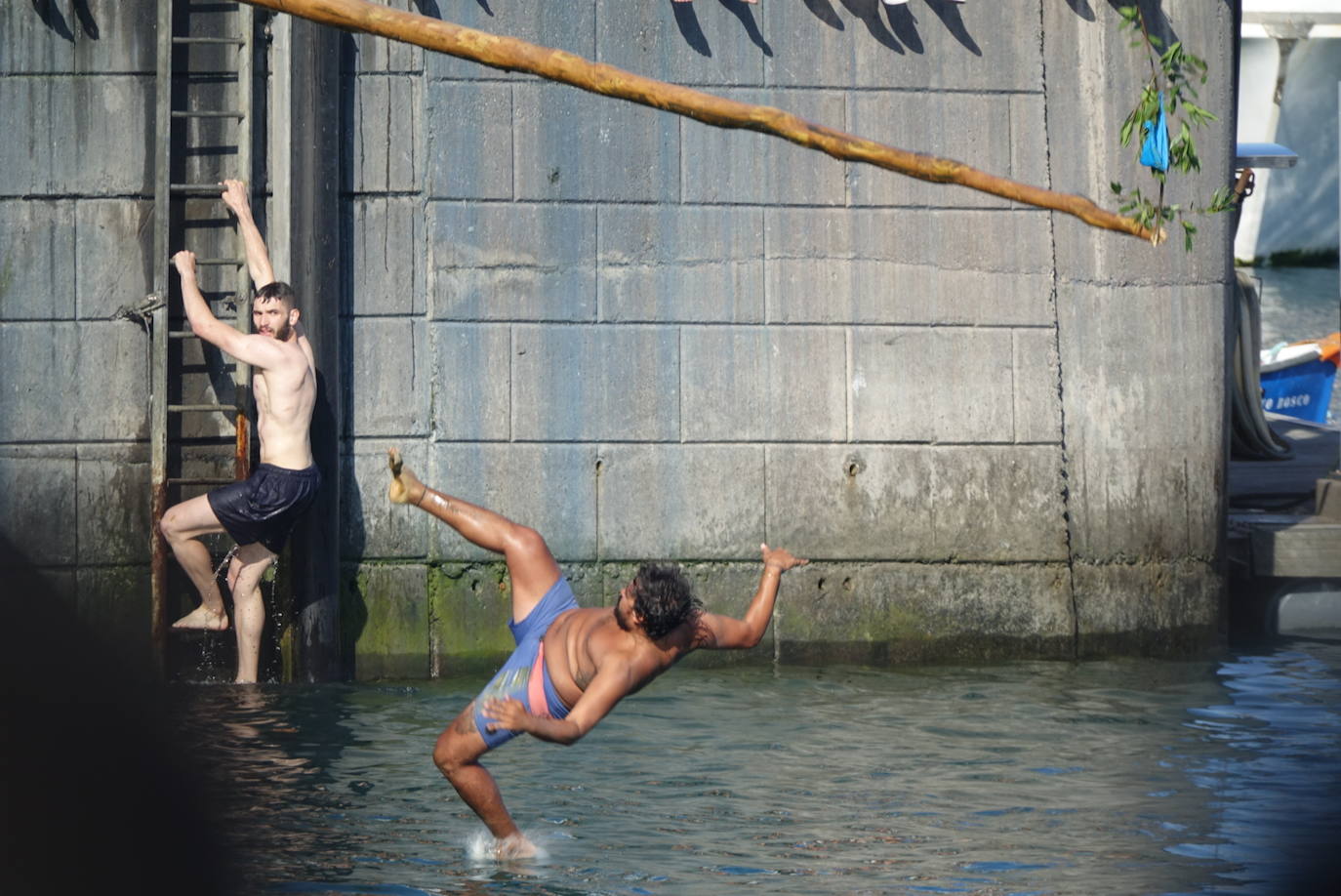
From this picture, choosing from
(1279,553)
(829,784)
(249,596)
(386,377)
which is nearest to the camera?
(829,784)

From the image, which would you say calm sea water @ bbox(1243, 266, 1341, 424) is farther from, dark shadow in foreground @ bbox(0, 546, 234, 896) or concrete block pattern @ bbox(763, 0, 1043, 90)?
dark shadow in foreground @ bbox(0, 546, 234, 896)

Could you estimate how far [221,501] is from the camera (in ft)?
29.2

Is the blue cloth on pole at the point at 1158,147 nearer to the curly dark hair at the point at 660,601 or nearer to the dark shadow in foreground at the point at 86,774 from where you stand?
the curly dark hair at the point at 660,601

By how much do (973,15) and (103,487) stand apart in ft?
18.3

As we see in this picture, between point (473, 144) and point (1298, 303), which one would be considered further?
point (1298, 303)

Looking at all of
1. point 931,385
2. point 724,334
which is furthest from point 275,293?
point 931,385

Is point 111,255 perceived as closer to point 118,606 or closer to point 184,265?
point 184,265

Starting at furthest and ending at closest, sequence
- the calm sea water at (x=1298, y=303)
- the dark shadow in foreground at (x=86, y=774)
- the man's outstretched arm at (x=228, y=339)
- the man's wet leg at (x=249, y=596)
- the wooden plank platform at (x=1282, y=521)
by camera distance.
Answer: the calm sea water at (x=1298, y=303) → the wooden plank platform at (x=1282, y=521) → the man's wet leg at (x=249, y=596) → the man's outstretched arm at (x=228, y=339) → the dark shadow in foreground at (x=86, y=774)

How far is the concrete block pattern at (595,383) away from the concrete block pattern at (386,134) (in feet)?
3.74

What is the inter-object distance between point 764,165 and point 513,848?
4.54m

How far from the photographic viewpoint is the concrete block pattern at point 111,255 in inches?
367

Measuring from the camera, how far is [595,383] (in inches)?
376

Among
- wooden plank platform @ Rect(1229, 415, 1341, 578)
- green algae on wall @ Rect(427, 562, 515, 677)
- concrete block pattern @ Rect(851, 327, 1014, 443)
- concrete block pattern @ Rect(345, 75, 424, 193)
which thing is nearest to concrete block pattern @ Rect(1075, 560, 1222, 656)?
wooden plank platform @ Rect(1229, 415, 1341, 578)

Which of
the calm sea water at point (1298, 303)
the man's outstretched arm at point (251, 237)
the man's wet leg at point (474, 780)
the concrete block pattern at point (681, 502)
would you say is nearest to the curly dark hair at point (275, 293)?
the man's outstretched arm at point (251, 237)
